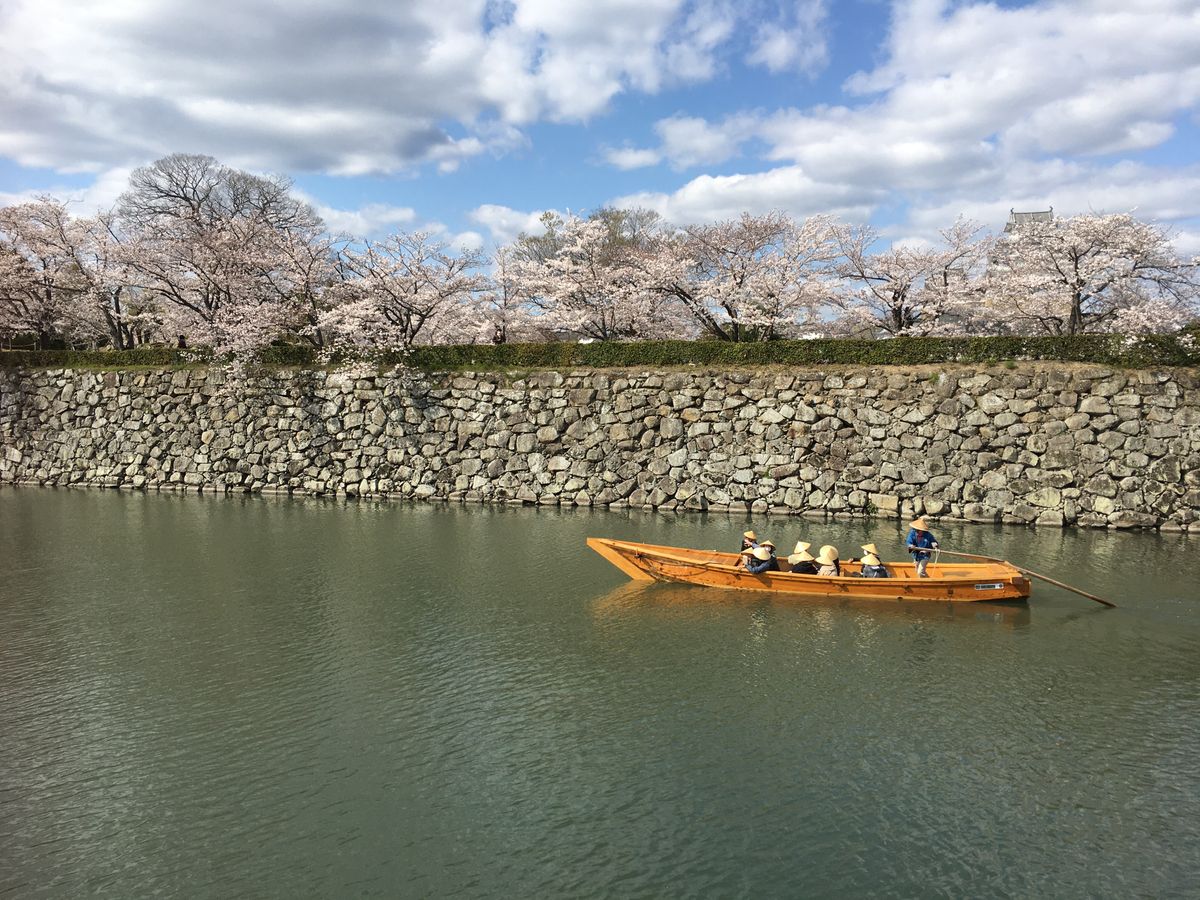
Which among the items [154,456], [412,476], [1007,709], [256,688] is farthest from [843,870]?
[154,456]

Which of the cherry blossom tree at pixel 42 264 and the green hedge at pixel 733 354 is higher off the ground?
the cherry blossom tree at pixel 42 264

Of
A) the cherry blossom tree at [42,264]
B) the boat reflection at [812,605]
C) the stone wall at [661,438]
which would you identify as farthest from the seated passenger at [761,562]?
the cherry blossom tree at [42,264]

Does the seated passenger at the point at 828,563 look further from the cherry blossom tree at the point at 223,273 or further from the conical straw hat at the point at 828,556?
the cherry blossom tree at the point at 223,273

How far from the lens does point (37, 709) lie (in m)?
8.62

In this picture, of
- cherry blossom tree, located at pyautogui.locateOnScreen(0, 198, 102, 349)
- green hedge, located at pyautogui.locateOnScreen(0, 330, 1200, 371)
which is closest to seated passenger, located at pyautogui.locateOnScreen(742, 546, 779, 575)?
green hedge, located at pyautogui.locateOnScreen(0, 330, 1200, 371)

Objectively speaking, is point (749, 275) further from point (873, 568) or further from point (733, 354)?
point (873, 568)

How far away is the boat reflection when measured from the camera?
39.4 feet

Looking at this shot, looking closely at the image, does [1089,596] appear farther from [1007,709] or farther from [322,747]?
[322,747]

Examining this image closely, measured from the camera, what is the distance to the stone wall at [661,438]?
61.7 feet

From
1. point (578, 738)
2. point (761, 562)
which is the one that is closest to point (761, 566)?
point (761, 562)

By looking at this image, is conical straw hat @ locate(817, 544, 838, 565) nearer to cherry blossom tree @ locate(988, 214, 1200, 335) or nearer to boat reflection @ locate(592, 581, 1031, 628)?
boat reflection @ locate(592, 581, 1031, 628)

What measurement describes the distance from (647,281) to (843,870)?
71.6 feet

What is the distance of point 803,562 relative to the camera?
42.2ft

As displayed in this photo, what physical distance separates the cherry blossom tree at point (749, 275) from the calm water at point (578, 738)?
13.6 meters
